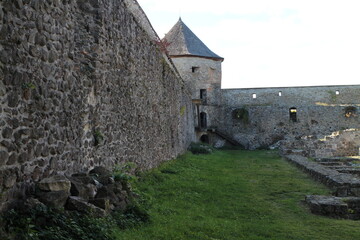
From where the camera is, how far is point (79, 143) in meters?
5.99

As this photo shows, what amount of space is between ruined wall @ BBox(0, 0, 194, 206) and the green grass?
4.29 ft

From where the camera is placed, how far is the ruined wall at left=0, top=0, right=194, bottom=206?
163 inches

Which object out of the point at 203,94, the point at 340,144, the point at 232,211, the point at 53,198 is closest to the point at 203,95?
the point at 203,94

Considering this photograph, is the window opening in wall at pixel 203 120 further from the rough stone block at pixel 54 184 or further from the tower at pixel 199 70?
the rough stone block at pixel 54 184

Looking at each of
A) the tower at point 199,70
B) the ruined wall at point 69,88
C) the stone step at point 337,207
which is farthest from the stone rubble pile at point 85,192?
the tower at point 199,70

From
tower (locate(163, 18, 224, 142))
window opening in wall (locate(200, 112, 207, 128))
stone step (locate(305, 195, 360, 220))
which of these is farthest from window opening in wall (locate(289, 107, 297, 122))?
stone step (locate(305, 195, 360, 220))

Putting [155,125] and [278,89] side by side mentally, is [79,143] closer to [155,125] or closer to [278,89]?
[155,125]

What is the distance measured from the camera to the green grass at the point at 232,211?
18.0ft

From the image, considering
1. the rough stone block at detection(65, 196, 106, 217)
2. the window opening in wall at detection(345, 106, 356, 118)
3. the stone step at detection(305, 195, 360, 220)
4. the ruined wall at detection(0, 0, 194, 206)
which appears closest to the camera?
the ruined wall at detection(0, 0, 194, 206)

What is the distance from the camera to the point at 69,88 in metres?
5.70

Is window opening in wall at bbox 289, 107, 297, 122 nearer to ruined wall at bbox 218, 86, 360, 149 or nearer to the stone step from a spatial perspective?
ruined wall at bbox 218, 86, 360, 149

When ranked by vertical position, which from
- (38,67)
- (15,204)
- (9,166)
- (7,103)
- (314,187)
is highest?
(38,67)

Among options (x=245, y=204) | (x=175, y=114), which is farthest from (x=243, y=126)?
(x=245, y=204)

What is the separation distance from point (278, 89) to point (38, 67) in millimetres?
36518
